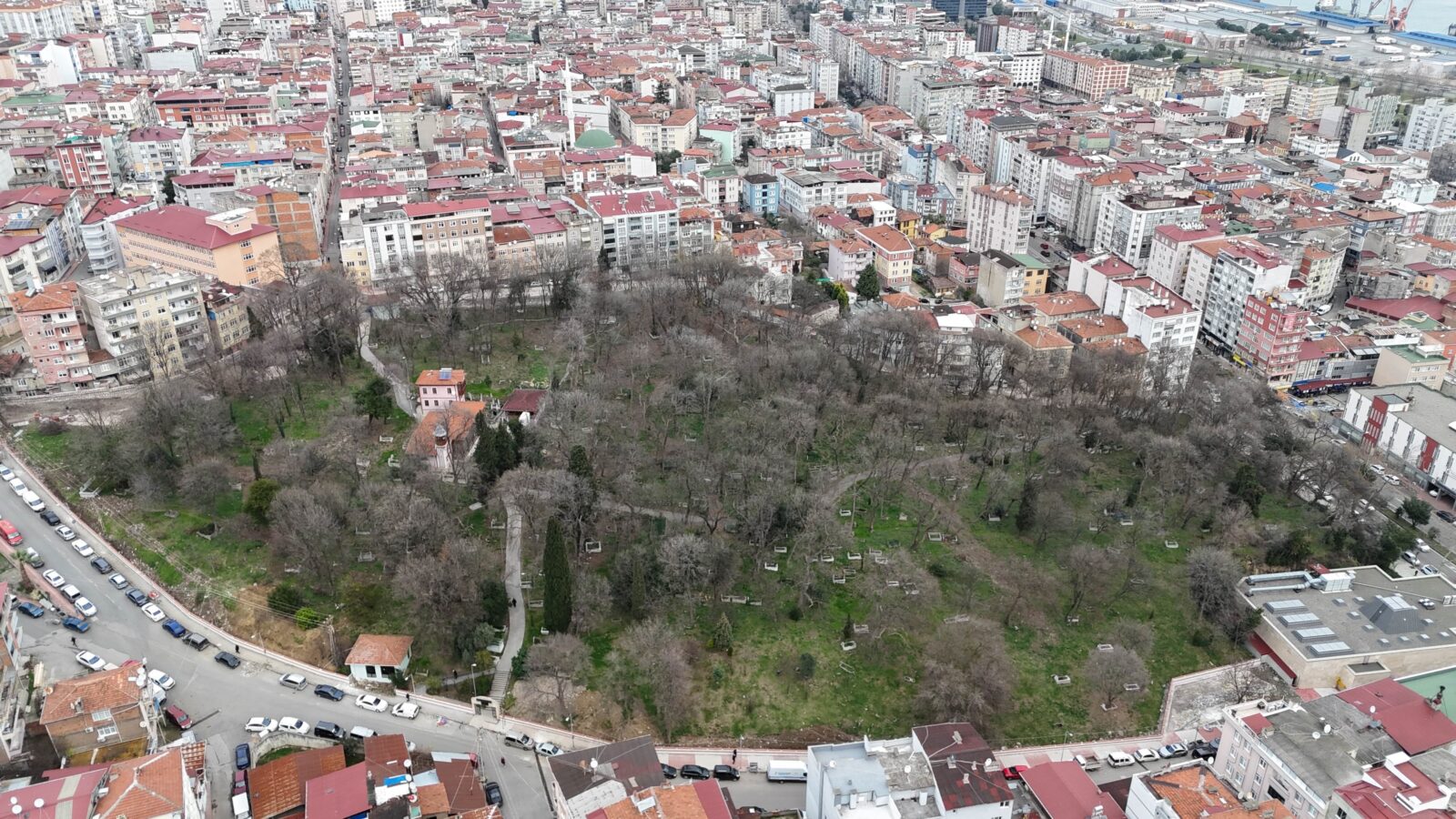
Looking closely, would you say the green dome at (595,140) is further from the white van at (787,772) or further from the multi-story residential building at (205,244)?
the white van at (787,772)

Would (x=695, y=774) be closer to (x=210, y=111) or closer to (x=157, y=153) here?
(x=157, y=153)

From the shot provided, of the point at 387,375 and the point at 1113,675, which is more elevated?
the point at 387,375

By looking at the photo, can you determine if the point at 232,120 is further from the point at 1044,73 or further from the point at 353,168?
the point at 1044,73

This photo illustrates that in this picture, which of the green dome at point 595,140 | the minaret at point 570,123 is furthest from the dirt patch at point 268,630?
the minaret at point 570,123

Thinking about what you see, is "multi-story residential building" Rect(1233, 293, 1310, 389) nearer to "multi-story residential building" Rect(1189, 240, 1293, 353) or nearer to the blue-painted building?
"multi-story residential building" Rect(1189, 240, 1293, 353)

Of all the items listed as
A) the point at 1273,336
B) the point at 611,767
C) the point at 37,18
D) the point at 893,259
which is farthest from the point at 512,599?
the point at 37,18

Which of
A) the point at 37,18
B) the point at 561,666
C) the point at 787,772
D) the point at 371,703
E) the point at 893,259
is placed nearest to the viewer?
the point at 787,772
